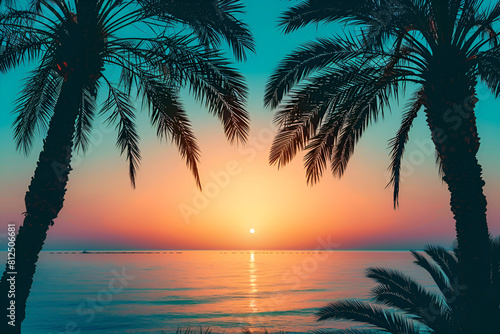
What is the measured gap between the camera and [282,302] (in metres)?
36.9

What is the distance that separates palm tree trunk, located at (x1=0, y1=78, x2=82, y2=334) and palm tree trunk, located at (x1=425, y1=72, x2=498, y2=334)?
20.9 feet

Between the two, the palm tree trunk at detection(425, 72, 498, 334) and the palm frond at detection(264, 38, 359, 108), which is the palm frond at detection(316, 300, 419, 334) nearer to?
the palm tree trunk at detection(425, 72, 498, 334)

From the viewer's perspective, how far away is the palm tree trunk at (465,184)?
647 cm

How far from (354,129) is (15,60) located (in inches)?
274

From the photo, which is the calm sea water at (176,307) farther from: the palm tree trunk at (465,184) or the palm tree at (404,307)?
the palm tree trunk at (465,184)

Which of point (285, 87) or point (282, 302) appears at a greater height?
point (285, 87)

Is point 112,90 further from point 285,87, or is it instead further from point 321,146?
point 321,146

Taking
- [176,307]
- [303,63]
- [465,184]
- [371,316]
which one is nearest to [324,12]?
[303,63]

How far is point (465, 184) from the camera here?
6.77 meters

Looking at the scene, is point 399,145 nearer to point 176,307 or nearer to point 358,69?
point 358,69

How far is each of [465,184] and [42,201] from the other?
6.94m

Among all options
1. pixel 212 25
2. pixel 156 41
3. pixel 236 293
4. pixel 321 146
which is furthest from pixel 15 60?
pixel 236 293

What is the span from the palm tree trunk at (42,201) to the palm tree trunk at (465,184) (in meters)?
6.36

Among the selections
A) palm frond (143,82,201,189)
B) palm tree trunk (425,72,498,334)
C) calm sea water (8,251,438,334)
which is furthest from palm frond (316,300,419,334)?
calm sea water (8,251,438,334)
